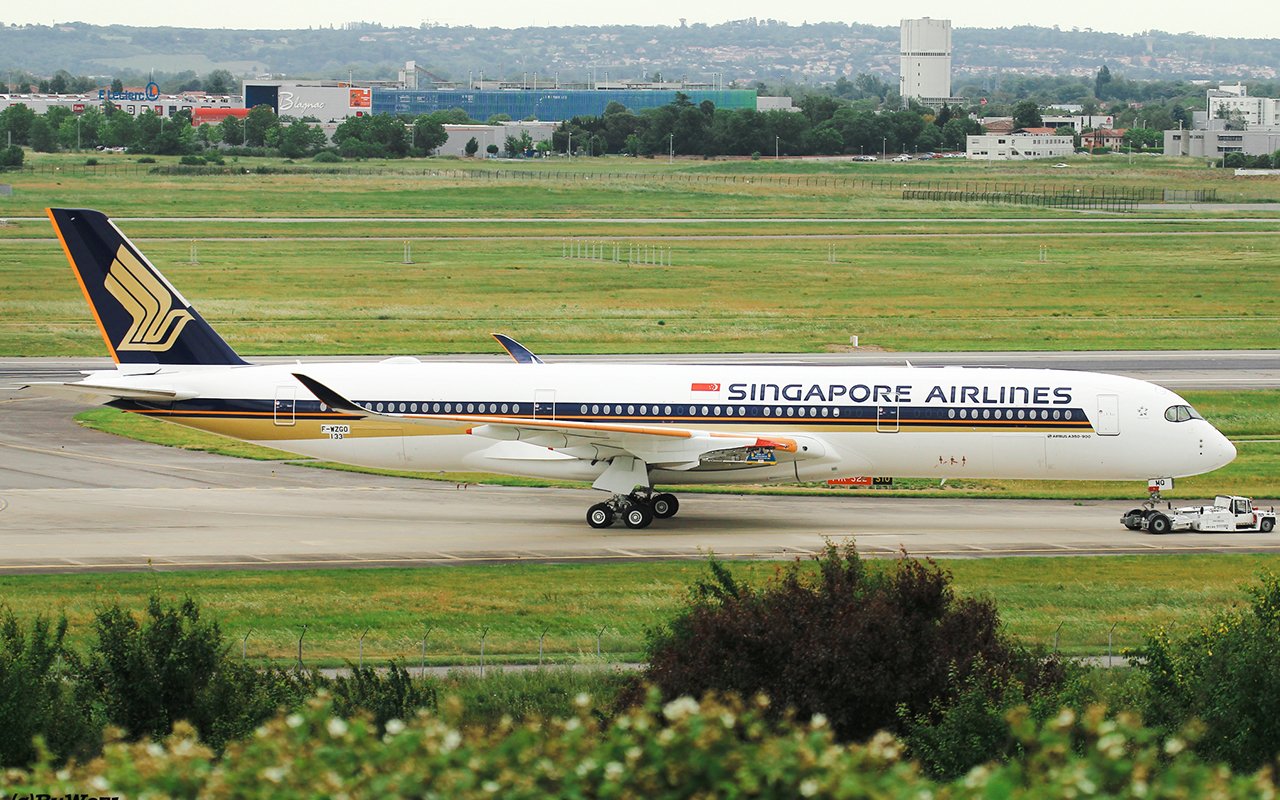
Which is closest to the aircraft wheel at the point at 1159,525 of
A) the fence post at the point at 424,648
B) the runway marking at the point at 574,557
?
the runway marking at the point at 574,557

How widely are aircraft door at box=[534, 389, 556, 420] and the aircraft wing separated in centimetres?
17

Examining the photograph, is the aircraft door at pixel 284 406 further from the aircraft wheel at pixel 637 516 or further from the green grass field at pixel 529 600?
the aircraft wheel at pixel 637 516

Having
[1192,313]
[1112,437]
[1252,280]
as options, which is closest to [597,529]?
[1112,437]

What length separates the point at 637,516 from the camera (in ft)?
156

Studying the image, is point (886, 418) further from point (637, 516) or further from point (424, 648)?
point (424, 648)

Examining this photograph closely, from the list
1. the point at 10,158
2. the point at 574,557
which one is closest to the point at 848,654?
the point at 574,557

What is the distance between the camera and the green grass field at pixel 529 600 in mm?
34625

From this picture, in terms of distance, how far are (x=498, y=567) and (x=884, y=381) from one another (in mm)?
13009

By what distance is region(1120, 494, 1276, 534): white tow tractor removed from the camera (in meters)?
46.7

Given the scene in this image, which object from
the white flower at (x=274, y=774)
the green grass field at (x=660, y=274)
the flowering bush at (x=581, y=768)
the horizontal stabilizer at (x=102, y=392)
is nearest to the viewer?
the flowering bush at (x=581, y=768)

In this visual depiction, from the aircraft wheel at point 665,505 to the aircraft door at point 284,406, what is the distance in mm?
11030

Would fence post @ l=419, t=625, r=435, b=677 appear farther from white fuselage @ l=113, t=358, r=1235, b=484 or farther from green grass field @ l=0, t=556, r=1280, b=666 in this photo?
white fuselage @ l=113, t=358, r=1235, b=484

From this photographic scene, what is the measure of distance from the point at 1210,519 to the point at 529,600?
2098 cm

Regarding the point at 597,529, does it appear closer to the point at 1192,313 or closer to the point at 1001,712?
the point at 1001,712
